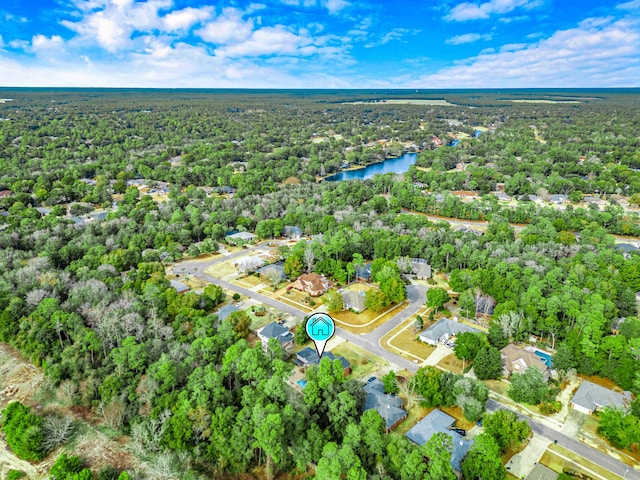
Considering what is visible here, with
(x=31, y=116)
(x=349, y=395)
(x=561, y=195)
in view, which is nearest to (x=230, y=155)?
(x=561, y=195)

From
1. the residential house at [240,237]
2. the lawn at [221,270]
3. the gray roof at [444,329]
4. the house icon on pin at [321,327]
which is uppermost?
the house icon on pin at [321,327]

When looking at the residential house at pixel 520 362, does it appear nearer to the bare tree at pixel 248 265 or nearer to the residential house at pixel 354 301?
the residential house at pixel 354 301

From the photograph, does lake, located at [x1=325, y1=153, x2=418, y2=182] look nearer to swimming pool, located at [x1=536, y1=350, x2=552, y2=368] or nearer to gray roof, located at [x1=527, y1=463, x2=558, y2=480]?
swimming pool, located at [x1=536, y1=350, x2=552, y2=368]

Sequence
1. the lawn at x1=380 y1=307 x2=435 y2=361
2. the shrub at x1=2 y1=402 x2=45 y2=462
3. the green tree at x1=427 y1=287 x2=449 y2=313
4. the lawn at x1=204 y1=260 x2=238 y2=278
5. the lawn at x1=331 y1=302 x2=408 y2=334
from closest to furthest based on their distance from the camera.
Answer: the shrub at x1=2 y1=402 x2=45 y2=462
the lawn at x1=380 y1=307 x2=435 y2=361
the lawn at x1=331 y1=302 x2=408 y2=334
the green tree at x1=427 y1=287 x2=449 y2=313
the lawn at x1=204 y1=260 x2=238 y2=278

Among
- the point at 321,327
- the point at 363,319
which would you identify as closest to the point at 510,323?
the point at 363,319

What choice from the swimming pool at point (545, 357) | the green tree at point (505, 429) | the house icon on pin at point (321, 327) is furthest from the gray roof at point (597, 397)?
the house icon on pin at point (321, 327)

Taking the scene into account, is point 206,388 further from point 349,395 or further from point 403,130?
point 403,130

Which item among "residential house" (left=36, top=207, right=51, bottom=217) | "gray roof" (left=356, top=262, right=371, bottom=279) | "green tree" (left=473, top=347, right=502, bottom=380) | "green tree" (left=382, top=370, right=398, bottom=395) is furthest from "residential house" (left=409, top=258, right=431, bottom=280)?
"residential house" (left=36, top=207, right=51, bottom=217)
